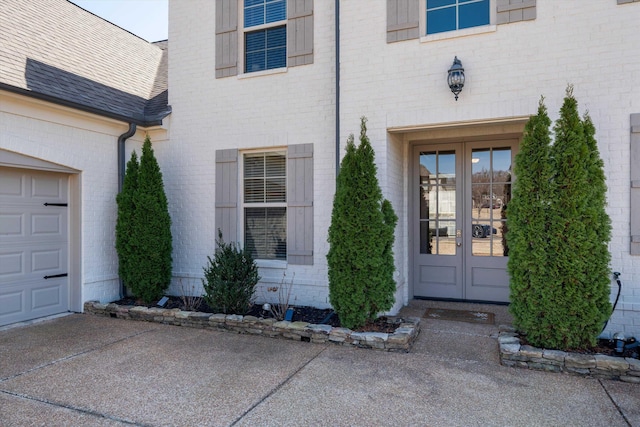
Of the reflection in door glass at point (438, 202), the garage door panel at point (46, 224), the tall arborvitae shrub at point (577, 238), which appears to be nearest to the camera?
the tall arborvitae shrub at point (577, 238)

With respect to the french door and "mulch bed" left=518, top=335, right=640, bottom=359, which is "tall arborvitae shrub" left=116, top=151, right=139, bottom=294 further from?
"mulch bed" left=518, top=335, right=640, bottom=359

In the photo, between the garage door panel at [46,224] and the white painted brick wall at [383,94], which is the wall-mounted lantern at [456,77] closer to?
the white painted brick wall at [383,94]

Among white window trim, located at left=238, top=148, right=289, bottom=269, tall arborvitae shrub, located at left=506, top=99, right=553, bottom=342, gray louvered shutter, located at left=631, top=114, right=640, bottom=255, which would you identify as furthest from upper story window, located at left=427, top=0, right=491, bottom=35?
white window trim, located at left=238, top=148, right=289, bottom=269

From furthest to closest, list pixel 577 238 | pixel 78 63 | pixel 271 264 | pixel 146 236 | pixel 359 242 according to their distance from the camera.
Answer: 1. pixel 78 63
2. pixel 271 264
3. pixel 146 236
4. pixel 359 242
5. pixel 577 238

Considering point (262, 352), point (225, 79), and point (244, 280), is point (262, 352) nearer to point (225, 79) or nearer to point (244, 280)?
point (244, 280)

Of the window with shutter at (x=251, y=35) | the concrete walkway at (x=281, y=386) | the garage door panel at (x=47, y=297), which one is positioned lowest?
the concrete walkway at (x=281, y=386)

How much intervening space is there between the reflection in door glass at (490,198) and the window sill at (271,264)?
2768 mm

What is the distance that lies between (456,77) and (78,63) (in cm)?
576

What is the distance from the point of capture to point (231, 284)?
17.5ft

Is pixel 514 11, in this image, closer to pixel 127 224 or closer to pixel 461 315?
pixel 461 315

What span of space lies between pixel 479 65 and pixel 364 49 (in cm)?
142

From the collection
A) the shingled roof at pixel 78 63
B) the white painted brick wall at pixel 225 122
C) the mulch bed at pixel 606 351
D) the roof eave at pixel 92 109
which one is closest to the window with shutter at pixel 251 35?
the white painted brick wall at pixel 225 122

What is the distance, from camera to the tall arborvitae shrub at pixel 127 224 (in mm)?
6023

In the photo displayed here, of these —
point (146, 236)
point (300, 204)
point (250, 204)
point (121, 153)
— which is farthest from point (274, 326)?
point (121, 153)
